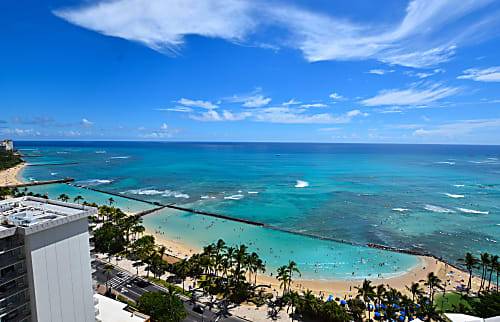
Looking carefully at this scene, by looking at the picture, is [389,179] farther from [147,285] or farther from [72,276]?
[72,276]

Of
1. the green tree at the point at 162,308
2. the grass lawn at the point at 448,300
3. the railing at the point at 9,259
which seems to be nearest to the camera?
the railing at the point at 9,259

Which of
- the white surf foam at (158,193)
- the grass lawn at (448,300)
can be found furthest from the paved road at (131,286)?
the white surf foam at (158,193)

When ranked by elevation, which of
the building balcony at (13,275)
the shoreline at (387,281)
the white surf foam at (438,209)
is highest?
the building balcony at (13,275)

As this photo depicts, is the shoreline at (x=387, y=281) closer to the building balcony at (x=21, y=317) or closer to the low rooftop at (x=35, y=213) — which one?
the low rooftop at (x=35, y=213)

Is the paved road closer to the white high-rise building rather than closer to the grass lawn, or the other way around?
the white high-rise building

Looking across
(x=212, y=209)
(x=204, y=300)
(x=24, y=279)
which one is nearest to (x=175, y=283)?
(x=204, y=300)

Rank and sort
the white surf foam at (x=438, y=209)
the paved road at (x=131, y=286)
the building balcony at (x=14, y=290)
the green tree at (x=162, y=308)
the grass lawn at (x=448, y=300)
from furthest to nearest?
the white surf foam at (x=438, y=209) < the grass lawn at (x=448, y=300) < the paved road at (x=131, y=286) < the green tree at (x=162, y=308) < the building balcony at (x=14, y=290)
